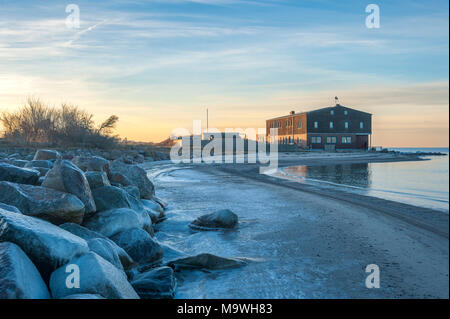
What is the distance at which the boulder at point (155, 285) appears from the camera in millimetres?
3359

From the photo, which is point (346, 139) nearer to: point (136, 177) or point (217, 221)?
point (136, 177)

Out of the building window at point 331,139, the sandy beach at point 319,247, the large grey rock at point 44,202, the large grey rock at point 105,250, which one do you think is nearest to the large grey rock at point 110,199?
the sandy beach at point 319,247

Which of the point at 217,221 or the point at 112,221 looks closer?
the point at 112,221

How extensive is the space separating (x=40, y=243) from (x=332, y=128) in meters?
49.5

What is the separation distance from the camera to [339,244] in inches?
188

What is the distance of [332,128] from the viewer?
49281mm

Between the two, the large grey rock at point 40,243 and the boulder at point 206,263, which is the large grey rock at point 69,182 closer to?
the large grey rock at point 40,243

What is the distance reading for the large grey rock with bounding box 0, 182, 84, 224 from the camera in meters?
4.05

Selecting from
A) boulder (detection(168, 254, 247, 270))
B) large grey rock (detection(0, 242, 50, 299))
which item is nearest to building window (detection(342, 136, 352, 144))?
boulder (detection(168, 254, 247, 270))

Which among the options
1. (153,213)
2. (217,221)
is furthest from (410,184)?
(153,213)

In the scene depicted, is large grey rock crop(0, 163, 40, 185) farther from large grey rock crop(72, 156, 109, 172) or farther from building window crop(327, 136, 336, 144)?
building window crop(327, 136, 336, 144)

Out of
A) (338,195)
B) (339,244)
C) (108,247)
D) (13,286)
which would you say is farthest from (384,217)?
(13,286)

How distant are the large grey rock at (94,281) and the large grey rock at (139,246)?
4.16 ft
